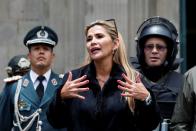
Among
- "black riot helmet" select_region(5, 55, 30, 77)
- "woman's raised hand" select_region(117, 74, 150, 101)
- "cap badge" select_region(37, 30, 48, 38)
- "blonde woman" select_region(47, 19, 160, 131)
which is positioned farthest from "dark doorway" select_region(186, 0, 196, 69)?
"woman's raised hand" select_region(117, 74, 150, 101)

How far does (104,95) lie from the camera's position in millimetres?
6031

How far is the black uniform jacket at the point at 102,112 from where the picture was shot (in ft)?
19.5

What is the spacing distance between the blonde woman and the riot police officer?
829 mm

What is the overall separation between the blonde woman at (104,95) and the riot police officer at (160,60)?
83cm

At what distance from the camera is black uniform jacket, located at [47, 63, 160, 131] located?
19.5 feet

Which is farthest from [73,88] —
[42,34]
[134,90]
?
[42,34]

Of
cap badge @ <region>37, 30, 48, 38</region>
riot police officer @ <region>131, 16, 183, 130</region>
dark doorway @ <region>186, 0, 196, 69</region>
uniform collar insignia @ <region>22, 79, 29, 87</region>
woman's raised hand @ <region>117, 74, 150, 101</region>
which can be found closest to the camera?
woman's raised hand @ <region>117, 74, 150, 101</region>

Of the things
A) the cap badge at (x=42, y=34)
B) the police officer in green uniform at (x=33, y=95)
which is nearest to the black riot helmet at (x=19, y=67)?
the cap badge at (x=42, y=34)

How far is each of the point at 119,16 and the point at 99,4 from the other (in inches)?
13.5

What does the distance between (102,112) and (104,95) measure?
153 mm

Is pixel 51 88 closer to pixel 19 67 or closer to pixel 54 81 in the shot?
pixel 54 81

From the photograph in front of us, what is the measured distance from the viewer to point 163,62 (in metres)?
7.04

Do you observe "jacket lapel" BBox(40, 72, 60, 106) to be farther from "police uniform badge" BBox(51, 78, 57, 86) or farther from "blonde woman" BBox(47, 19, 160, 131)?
"blonde woman" BBox(47, 19, 160, 131)

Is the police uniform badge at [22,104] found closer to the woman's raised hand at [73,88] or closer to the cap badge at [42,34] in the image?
the cap badge at [42,34]
